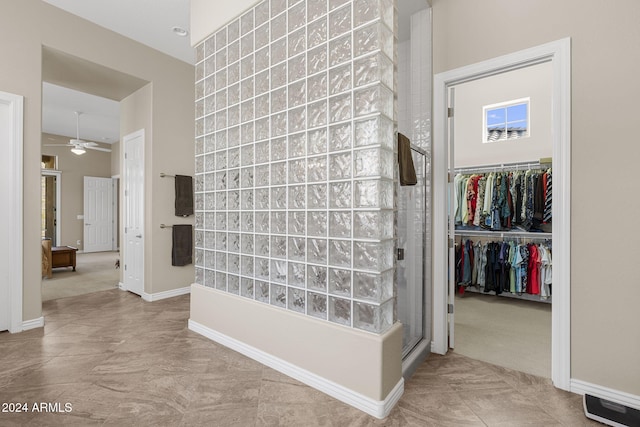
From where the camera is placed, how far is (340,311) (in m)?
1.89

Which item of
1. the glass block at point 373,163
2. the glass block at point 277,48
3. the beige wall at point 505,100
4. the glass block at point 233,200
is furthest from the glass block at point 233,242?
the beige wall at point 505,100

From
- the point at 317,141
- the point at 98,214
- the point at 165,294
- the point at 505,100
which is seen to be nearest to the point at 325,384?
the point at 317,141

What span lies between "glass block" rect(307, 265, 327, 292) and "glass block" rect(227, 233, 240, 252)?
0.79 m

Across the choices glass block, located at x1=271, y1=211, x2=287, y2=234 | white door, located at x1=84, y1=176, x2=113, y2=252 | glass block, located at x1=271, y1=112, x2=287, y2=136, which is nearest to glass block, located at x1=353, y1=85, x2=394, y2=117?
glass block, located at x1=271, y1=112, x2=287, y2=136

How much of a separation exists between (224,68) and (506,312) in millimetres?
3838

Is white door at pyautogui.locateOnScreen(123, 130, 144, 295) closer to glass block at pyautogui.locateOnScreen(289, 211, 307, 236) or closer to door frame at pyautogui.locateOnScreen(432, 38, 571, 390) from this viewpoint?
glass block at pyautogui.locateOnScreen(289, 211, 307, 236)

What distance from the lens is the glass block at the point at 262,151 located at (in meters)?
2.31

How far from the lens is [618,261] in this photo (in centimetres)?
177

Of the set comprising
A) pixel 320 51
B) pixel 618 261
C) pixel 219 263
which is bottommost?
pixel 219 263

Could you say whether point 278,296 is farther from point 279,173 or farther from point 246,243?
point 279,173

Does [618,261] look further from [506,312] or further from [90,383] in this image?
[90,383]

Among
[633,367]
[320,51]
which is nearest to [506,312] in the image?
[633,367]

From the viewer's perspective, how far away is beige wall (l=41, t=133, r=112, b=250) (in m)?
7.79

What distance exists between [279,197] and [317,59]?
0.94 m
